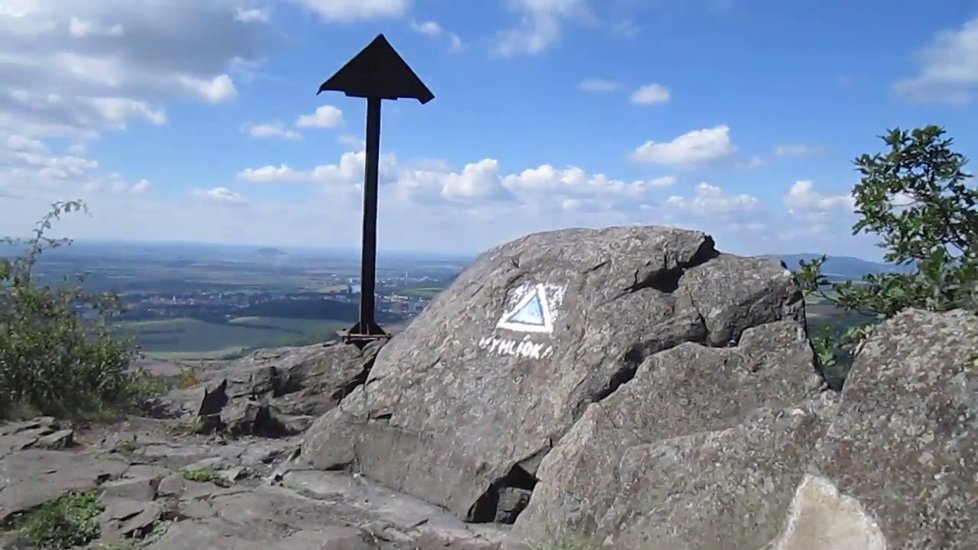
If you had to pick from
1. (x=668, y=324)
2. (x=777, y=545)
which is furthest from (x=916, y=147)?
(x=777, y=545)

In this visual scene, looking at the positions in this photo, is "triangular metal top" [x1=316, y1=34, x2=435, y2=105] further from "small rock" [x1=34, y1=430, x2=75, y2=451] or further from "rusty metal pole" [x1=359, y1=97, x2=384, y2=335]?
"small rock" [x1=34, y1=430, x2=75, y2=451]

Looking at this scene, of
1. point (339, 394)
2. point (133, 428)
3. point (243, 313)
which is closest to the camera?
point (133, 428)

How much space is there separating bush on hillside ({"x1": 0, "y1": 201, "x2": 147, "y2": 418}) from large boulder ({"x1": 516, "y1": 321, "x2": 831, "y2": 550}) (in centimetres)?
616

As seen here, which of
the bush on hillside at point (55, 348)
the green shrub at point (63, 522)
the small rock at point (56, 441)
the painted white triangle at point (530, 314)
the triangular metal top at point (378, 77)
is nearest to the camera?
the green shrub at point (63, 522)

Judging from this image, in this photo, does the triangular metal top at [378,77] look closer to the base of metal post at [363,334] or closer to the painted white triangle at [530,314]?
the base of metal post at [363,334]

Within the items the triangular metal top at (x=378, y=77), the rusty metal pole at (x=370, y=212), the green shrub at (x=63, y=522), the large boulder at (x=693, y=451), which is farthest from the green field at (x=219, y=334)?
the large boulder at (x=693, y=451)

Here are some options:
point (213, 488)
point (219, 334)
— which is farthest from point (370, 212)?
point (219, 334)

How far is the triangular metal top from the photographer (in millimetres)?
Answer: 10375

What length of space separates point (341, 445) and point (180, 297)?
21.4 meters

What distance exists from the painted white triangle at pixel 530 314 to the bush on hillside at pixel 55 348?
5.01m

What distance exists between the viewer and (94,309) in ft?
36.0

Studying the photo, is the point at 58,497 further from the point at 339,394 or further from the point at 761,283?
the point at 761,283

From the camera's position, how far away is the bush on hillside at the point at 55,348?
30.9 ft

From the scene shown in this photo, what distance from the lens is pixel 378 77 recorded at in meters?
10.5
